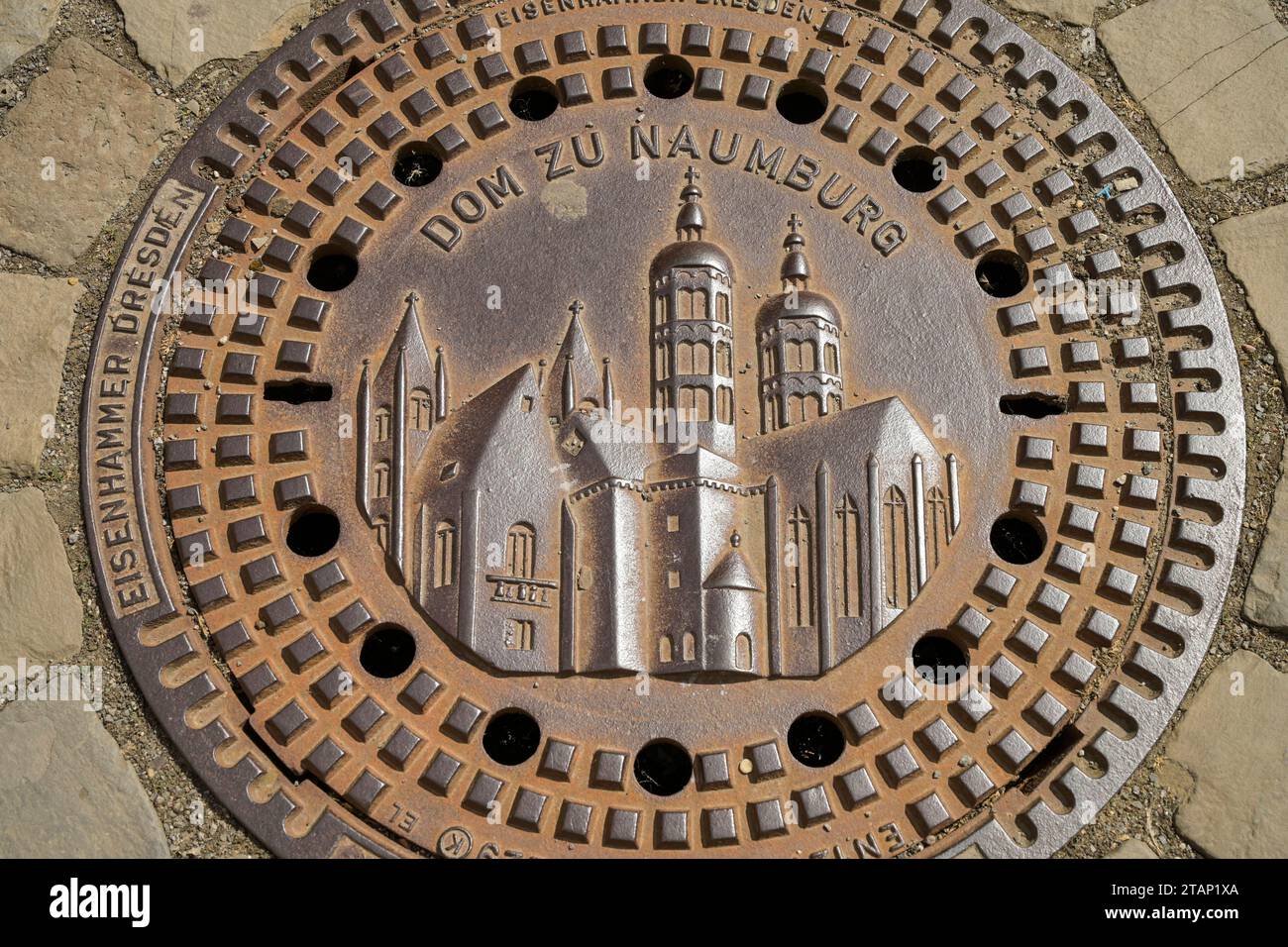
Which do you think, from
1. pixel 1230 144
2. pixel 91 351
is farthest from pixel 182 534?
pixel 1230 144

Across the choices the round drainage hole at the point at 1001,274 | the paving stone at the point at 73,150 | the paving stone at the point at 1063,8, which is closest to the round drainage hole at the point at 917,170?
the round drainage hole at the point at 1001,274

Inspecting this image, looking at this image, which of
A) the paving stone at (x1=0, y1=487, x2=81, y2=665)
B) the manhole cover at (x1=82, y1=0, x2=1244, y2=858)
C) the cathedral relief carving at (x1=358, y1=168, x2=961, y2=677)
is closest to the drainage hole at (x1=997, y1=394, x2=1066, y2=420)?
the manhole cover at (x1=82, y1=0, x2=1244, y2=858)

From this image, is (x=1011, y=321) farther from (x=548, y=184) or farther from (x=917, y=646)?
(x=548, y=184)

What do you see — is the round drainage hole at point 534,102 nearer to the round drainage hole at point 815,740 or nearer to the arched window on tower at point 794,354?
the arched window on tower at point 794,354

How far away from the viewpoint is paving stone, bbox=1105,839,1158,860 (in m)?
3.25

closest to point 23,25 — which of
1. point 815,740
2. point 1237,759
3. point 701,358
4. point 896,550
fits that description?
point 701,358

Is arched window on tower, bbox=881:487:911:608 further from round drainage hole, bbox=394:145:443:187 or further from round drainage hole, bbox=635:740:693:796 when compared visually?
round drainage hole, bbox=394:145:443:187

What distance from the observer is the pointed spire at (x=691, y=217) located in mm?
3637

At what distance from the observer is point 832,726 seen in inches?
133

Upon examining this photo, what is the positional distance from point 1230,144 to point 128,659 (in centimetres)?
365

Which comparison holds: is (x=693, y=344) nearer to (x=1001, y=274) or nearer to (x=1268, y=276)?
(x=1001, y=274)

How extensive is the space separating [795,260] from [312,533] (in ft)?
5.24

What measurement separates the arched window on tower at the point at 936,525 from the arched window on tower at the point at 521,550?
42.4 inches

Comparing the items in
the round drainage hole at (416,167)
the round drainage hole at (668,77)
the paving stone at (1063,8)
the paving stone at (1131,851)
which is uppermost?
the paving stone at (1063,8)
